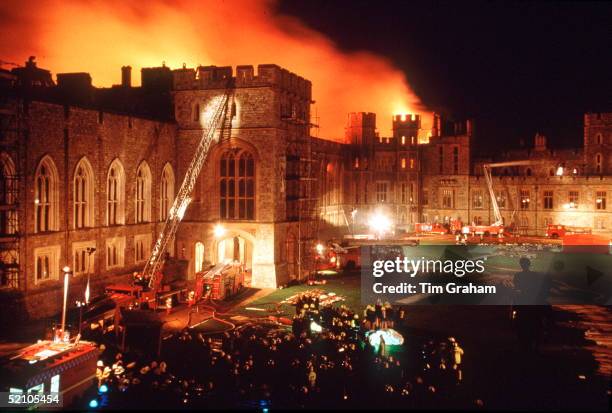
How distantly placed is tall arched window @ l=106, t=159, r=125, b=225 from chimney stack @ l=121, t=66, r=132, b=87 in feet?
35.8

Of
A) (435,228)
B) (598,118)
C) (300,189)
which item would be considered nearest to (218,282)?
(300,189)

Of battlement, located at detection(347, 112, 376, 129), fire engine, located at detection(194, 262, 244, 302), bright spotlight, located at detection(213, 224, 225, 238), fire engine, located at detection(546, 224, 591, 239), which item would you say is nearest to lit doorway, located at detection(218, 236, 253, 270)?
bright spotlight, located at detection(213, 224, 225, 238)

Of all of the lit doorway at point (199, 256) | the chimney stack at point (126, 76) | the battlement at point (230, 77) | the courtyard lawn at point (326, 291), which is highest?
the chimney stack at point (126, 76)

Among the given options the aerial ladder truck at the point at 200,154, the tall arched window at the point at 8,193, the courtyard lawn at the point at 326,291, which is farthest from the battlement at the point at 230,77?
the tall arched window at the point at 8,193

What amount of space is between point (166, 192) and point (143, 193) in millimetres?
2032

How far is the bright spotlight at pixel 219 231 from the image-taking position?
3322 cm

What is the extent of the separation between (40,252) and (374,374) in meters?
15.1

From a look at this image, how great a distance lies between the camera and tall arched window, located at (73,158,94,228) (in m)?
26.4

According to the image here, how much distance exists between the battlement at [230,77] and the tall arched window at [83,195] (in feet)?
28.6

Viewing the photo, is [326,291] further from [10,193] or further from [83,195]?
[10,193]

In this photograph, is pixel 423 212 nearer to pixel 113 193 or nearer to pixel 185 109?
pixel 185 109

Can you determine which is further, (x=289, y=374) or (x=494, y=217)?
(x=494, y=217)

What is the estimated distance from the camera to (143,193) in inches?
1237

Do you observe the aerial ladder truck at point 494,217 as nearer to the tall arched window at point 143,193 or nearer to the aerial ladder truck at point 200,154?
the aerial ladder truck at point 200,154
